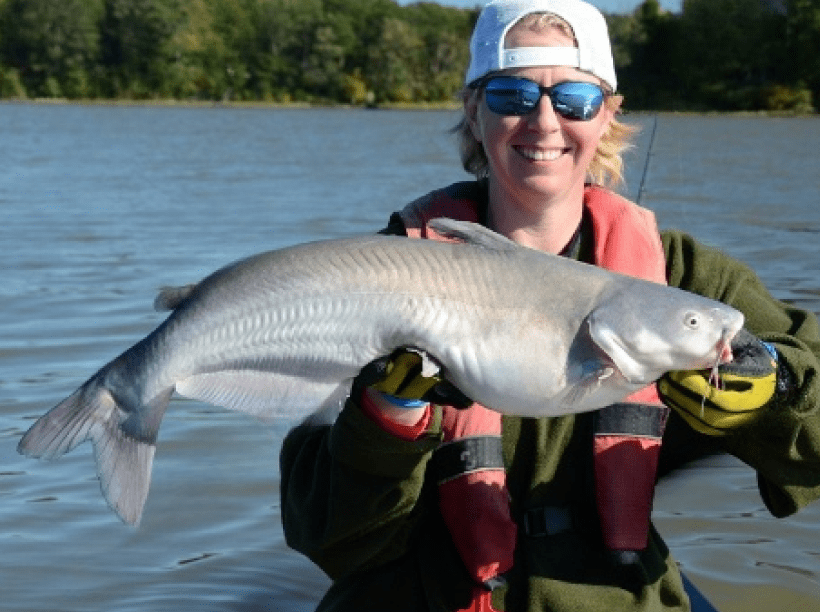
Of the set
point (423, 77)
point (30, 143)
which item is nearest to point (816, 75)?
point (423, 77)

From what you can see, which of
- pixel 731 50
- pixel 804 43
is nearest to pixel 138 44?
pixel 731 50

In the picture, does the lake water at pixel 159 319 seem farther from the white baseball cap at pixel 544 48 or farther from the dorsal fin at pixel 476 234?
the white baseball cap at pixel 544 48

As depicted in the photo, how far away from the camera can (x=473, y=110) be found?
3.87m

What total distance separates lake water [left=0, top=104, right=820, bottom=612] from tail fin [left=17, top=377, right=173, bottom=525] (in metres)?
0.34

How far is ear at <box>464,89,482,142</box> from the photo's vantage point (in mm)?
3820

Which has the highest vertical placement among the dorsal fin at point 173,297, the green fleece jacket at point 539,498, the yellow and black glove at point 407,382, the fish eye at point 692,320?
the fish eye at point 692,320

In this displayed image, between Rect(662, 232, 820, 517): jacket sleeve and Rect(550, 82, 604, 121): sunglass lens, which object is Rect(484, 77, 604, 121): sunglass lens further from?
Rect(662, 232, 820, 517): jacket sleeve

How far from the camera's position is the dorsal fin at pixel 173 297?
3.16 metres

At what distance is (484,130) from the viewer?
145 inches

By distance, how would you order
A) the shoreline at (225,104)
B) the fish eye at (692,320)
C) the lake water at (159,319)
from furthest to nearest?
the shoreline at (225,104) < the lake water at (159,319) < the fish eye at (692,320)

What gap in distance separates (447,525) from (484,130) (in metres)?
1.02

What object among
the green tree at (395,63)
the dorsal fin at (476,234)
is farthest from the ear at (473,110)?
the green tree at (395,63)

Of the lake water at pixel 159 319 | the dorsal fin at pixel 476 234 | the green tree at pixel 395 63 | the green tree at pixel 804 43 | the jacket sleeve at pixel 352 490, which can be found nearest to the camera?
the dorsal fin at pixel 476 234

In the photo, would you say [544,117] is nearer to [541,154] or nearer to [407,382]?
[541,154]
